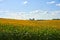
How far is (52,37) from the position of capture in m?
11.4

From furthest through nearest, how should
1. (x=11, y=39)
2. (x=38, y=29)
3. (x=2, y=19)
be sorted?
(x=2, y=19) → (x=38, y=29) → (x=11, y=39)

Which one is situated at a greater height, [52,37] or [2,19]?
[2,19]

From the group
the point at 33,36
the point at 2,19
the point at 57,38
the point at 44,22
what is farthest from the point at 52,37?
the point at 2,19

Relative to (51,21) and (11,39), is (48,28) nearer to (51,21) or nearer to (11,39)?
(51,21)

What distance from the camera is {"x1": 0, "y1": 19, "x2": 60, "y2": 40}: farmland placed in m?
10.6

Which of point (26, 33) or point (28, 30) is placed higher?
point (28, 30)

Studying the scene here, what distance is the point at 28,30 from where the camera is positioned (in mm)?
11555

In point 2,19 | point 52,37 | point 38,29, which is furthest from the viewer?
point 2,19

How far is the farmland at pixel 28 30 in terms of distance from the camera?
419 inches

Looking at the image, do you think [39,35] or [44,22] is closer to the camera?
[39,35]

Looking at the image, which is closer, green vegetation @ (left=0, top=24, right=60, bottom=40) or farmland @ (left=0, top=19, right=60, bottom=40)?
green vegetation @ (left=0, top=24, right=60, bottom=40)

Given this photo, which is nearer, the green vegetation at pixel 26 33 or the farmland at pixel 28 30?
the green vegetation at pixel 26 33

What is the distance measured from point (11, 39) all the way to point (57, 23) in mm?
4835

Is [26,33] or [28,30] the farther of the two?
[28,30]
